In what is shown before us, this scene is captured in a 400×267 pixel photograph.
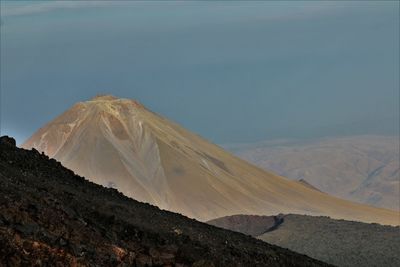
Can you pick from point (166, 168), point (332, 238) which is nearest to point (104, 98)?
point (166, 168)

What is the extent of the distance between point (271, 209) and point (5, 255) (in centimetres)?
13383

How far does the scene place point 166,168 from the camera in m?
176

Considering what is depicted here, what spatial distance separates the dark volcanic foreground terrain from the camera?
2872 centimetres

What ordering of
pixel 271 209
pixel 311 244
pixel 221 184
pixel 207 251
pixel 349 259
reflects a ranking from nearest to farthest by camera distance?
pixel 207 251 → pixel 349 259 → pixel 311 244 → pixel 271 209 → pixel 221 184

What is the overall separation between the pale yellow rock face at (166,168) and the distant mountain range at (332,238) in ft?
134

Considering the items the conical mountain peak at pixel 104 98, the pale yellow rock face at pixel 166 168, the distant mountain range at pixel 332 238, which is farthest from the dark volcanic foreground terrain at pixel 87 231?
the conical mountain peak at pixel 104 98

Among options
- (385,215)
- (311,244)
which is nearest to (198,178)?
(385,215)

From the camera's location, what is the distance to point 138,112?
19100cm

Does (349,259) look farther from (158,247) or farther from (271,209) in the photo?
(271,209)

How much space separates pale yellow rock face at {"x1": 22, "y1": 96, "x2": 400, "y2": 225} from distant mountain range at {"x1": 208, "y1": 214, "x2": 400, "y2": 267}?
4093cm

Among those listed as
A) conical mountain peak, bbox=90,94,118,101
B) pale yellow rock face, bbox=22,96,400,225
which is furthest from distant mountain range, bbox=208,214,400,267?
conical mountain peak, bbox=90,94,118,101

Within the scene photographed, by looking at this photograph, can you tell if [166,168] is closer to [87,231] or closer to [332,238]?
[332,238]

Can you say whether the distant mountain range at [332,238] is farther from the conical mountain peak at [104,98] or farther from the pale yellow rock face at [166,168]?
the conical mountain peak at [104,98]

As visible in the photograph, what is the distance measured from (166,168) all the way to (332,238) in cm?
8213
